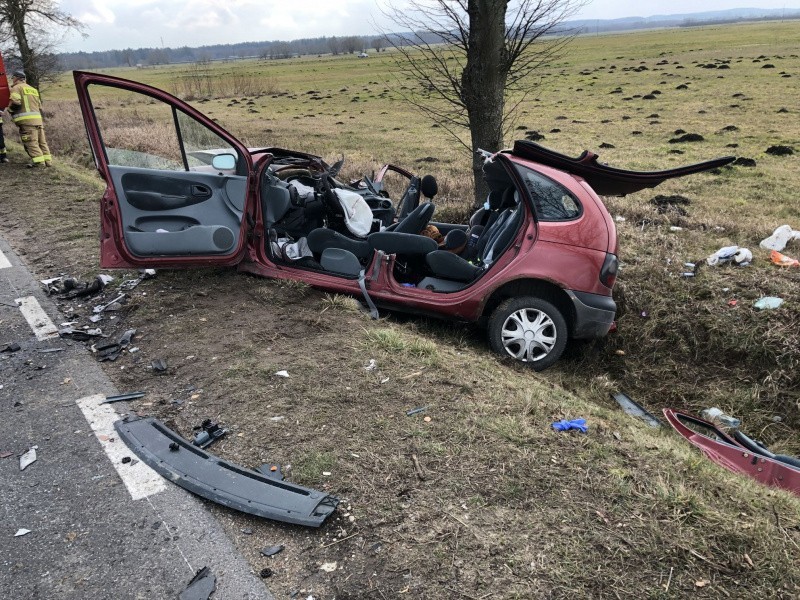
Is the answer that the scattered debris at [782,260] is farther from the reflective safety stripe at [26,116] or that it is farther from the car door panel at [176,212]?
the reflective safety stripe at [26,116]

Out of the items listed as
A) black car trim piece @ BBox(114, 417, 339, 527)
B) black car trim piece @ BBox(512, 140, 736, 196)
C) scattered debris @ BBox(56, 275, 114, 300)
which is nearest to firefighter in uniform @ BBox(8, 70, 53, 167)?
scattered debris @ BBox(56, 275, 114, 300)

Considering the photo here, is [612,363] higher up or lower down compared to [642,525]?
lower down

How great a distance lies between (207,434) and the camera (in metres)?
3.26

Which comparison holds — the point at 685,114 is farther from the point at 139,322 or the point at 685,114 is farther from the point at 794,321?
the point at 139,322

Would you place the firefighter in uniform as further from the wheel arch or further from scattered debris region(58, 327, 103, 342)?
the wheel arch

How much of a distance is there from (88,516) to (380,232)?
3.16 m

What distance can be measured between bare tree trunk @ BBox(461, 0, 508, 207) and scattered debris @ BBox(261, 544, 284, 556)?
5.87 m

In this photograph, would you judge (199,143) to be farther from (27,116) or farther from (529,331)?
(27,116)

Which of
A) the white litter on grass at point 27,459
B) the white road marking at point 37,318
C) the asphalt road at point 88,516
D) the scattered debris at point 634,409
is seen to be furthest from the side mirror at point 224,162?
the scattered debris at point 634,409

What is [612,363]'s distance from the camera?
513 centimetres

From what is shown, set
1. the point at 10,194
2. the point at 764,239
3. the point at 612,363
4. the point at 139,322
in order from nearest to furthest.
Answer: the point at 139,322, the point at 612,363, the point at 764,239, the point at 10,194

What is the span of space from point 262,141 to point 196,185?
14568 millimetres

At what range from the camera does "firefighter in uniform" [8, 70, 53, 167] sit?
471 inches

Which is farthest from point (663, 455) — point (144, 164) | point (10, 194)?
point (10, 194)
